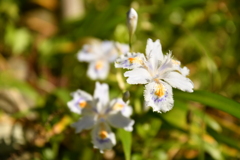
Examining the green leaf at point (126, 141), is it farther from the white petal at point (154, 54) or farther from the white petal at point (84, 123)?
the white petal at point (154, 54)

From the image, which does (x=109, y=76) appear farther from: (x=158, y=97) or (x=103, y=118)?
(x=158, y=97)

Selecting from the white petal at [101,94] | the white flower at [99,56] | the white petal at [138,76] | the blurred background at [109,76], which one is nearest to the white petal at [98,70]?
the white flower at [99,56]

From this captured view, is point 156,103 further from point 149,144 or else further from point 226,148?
point 226,148

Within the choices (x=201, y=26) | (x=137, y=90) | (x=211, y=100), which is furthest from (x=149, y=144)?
(x=201, y=26)

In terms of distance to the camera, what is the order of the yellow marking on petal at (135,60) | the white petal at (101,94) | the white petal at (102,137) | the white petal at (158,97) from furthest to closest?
the white petal at (101,94), the white petal at (102,137), the yellow marking on petal at (135,60), the white petal at (158,97)

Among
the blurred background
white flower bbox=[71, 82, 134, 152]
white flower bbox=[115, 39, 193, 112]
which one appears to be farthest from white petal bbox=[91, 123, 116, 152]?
white flower bbox=[115, 39, 193, 112]

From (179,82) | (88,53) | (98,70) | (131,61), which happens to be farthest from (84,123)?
(88,53)

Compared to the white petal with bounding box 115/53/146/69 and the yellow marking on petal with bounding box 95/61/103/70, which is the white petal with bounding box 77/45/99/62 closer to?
the yellow marking on petal with bounding box 95/61/103/70
